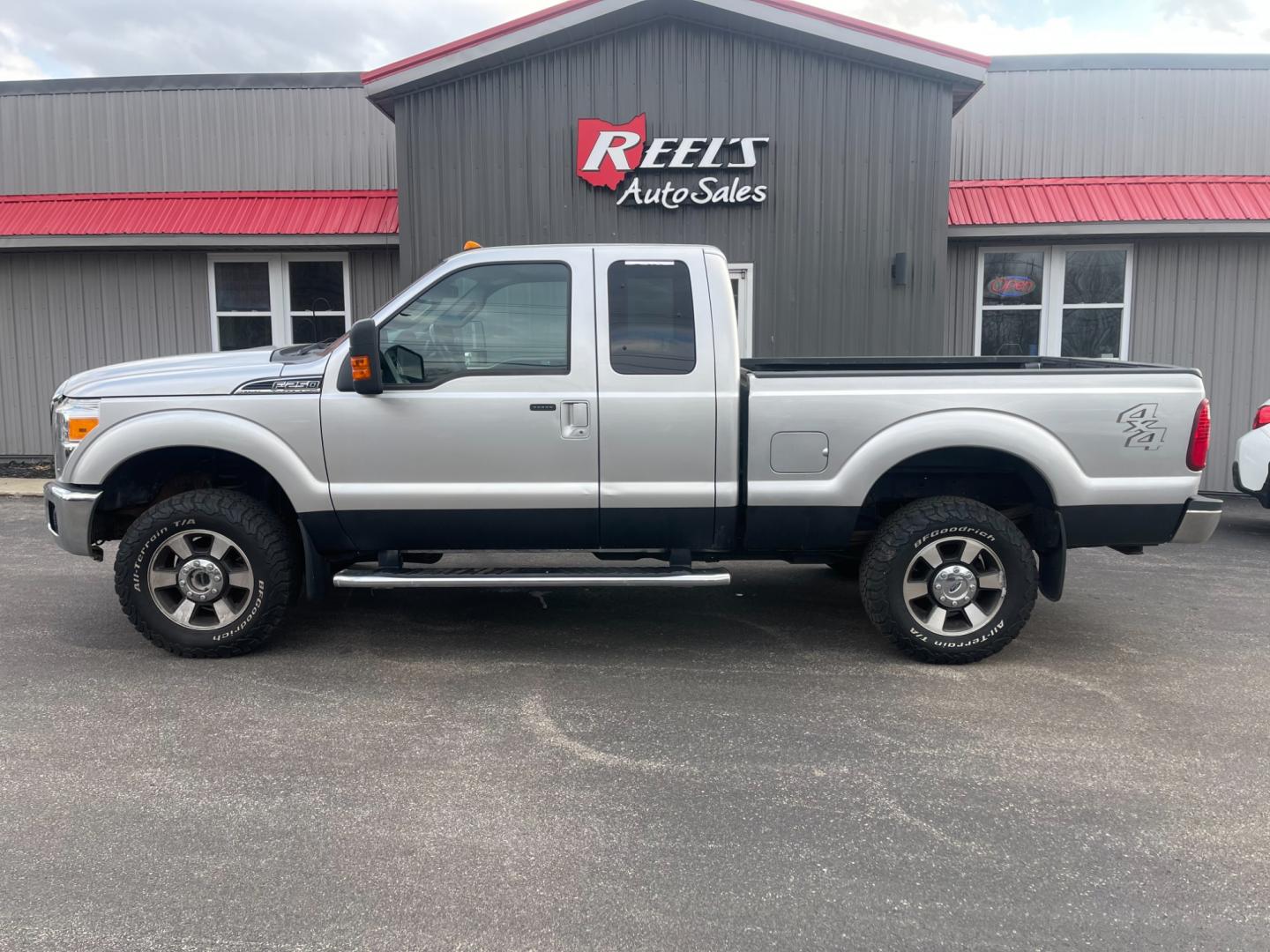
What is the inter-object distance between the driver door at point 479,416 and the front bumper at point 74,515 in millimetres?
1265

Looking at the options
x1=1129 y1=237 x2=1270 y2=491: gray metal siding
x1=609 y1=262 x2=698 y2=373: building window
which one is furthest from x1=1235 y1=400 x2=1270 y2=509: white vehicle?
x1=609 y1=262 x2=698 y2=373: building window

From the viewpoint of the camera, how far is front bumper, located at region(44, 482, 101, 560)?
16.1 ft

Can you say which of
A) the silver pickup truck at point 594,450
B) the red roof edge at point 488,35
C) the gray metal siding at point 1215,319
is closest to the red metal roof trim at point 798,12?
the red roof edge at point 488,35

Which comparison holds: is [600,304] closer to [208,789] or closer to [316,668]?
[316,668]

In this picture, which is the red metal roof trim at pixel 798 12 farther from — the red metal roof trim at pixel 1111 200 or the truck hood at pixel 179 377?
the truck hood at pixel 179 377

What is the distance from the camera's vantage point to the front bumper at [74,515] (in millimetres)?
4918

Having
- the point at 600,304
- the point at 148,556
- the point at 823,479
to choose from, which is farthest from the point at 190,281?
the point at 823,479

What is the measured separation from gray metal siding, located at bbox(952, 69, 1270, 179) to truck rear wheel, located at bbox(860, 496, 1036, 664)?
27.1ft

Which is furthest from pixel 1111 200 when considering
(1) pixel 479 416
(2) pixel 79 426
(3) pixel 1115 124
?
(2) pixel 79 426

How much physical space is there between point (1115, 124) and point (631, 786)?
1124 centimetres

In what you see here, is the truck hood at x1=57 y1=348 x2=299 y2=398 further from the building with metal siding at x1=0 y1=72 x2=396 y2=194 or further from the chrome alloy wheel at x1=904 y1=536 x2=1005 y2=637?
the building with metal siding at x1=0 y1=72 x2=396 y2=194

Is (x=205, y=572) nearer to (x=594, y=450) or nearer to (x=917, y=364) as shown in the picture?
(x=594, y=450)

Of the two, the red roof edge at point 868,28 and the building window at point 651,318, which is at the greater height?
the red roof edge at point 868,28

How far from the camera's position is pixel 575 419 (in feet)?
15.9
